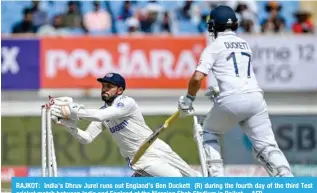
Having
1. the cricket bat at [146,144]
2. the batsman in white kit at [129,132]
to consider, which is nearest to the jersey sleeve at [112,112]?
the batsman in white kit at [129,132]

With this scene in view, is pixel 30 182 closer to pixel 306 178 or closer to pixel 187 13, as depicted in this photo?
pixel 306 178

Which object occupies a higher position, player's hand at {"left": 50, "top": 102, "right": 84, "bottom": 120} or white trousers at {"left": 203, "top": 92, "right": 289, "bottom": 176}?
player's hand at {"left": 50, "top": 102, "right": 84, "bottom": 120}

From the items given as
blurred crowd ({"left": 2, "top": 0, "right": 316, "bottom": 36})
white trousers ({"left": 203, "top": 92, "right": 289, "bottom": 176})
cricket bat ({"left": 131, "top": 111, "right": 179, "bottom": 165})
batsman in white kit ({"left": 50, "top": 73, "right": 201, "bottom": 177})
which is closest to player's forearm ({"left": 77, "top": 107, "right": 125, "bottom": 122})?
batsman in white kit ({"left": 50, "top": 73, "right": 201, "bottom": 177})

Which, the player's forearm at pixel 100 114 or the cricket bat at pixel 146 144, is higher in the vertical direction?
the player's forearm at pixel 100 114

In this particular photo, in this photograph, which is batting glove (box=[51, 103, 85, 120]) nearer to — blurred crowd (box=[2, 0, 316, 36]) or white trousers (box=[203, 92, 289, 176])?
white trousers (box=[203, 92, 289, 176])

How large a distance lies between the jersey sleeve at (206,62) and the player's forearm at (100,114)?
2.78 feet

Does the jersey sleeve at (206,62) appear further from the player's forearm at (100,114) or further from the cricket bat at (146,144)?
the player's forearm at (100,114)

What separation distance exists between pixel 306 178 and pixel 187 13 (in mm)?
10695

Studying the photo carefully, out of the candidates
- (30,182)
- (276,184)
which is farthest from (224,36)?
(30,182)

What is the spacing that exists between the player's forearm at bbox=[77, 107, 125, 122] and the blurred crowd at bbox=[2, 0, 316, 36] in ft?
29.1

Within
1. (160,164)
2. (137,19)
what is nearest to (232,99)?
(160,164)

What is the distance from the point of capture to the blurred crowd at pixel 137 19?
1798cm

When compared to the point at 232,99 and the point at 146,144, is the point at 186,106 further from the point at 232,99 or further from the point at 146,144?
the point at 146,144

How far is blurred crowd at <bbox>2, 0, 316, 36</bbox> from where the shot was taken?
59.0 ft
